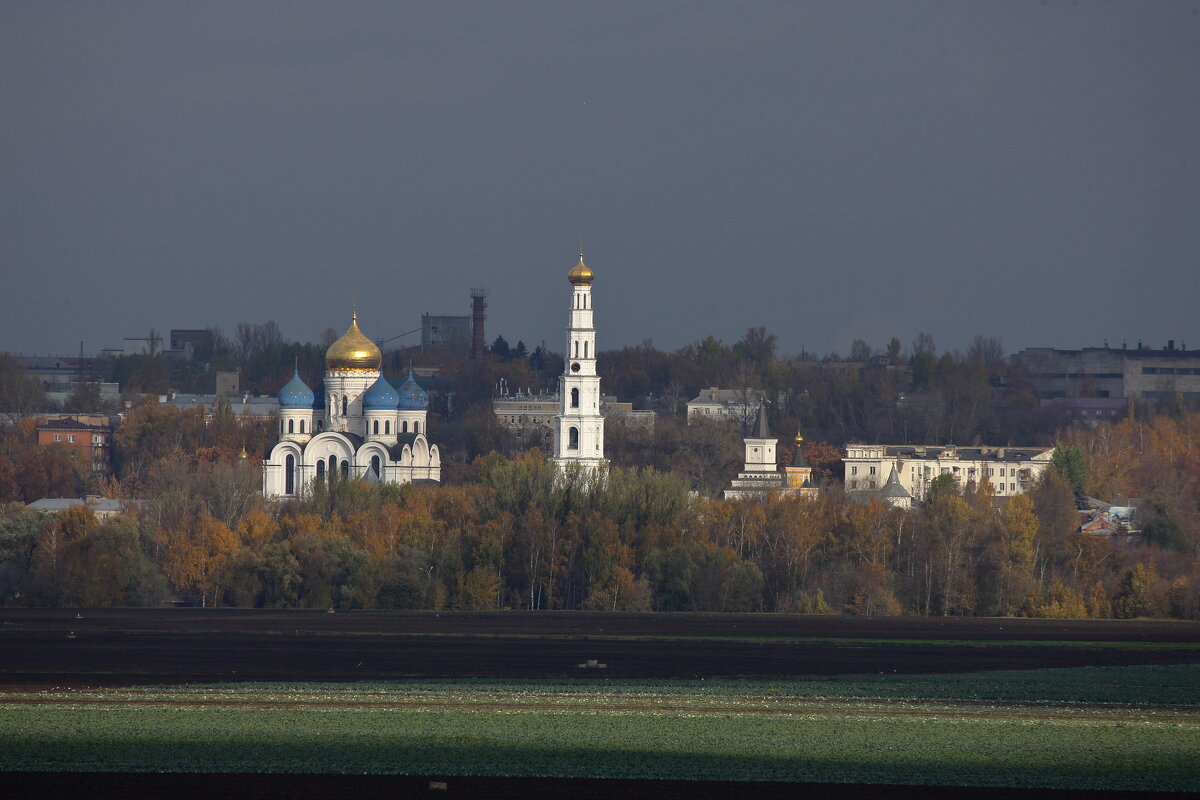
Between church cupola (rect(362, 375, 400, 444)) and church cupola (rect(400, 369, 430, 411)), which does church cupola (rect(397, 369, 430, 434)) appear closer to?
church cupola (rect(400, 369, 430, 411))

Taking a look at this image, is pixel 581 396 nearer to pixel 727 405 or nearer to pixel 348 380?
pixel 348 380

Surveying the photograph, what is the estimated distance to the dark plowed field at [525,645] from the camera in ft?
124

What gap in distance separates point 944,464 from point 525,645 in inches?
2436

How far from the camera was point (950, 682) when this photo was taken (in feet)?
120

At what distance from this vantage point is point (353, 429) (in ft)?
319

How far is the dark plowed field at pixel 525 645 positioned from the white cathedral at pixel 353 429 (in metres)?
38.5

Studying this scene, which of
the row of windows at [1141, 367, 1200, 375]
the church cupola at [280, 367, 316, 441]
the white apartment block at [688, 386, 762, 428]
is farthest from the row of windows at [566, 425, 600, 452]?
the row of windows at [1141, 367, 1200, 375]

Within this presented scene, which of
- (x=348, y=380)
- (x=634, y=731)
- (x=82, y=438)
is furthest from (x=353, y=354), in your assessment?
(x=634, y=731)

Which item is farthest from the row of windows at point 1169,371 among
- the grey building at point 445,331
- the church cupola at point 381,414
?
the church cupola at point 381,414

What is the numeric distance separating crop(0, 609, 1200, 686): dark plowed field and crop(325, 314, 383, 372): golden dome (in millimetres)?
45252

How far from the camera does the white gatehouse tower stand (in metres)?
80.4

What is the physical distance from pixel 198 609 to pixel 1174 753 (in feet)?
104

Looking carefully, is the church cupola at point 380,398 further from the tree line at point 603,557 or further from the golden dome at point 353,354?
the tree line at point 603,557

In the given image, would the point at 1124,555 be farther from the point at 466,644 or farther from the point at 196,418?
the point at 196,418
